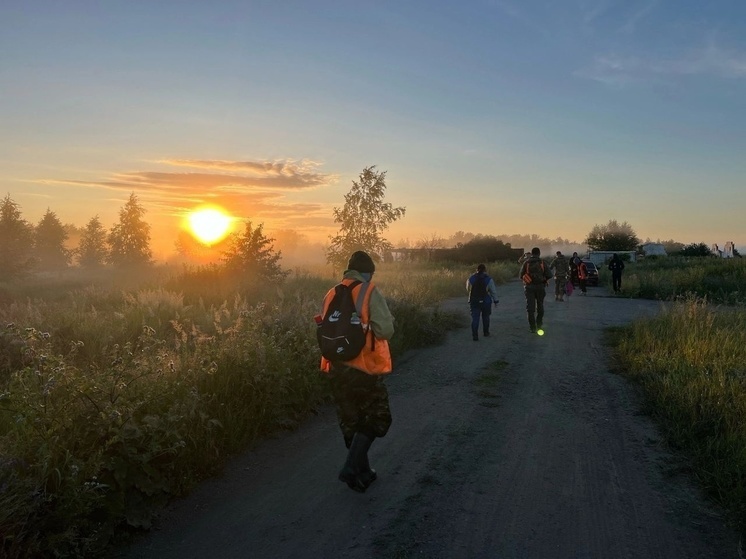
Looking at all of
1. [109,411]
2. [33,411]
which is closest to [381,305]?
[109,411]

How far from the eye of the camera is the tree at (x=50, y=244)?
75.2m

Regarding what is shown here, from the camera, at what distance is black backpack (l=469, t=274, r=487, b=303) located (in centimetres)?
1294

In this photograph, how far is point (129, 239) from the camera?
225ft

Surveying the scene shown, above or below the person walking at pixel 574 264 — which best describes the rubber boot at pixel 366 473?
below

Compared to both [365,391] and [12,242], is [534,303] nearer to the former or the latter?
[365,391]

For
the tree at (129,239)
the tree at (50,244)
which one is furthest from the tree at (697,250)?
the tree at (50,244)

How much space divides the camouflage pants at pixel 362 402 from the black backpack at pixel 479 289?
829cm

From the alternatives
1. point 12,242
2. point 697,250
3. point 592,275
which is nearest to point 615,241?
point 697,250

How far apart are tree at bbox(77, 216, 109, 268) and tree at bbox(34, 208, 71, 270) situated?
7.14 feet

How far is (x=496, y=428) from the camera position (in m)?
6.55

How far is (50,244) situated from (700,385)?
8498 centimetres

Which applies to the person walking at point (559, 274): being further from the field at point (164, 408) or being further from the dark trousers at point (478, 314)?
the field at point (164, 408)

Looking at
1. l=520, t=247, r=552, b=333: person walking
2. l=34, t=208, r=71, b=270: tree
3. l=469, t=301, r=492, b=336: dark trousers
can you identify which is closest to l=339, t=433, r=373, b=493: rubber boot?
l=469, t=301, r=492, b=336: dark trousers

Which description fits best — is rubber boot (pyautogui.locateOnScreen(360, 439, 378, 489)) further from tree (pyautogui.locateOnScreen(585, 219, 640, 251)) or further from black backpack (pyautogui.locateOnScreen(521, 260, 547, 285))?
tree (pyautogui.locateOnScreen(585, 219, 640, 251))
